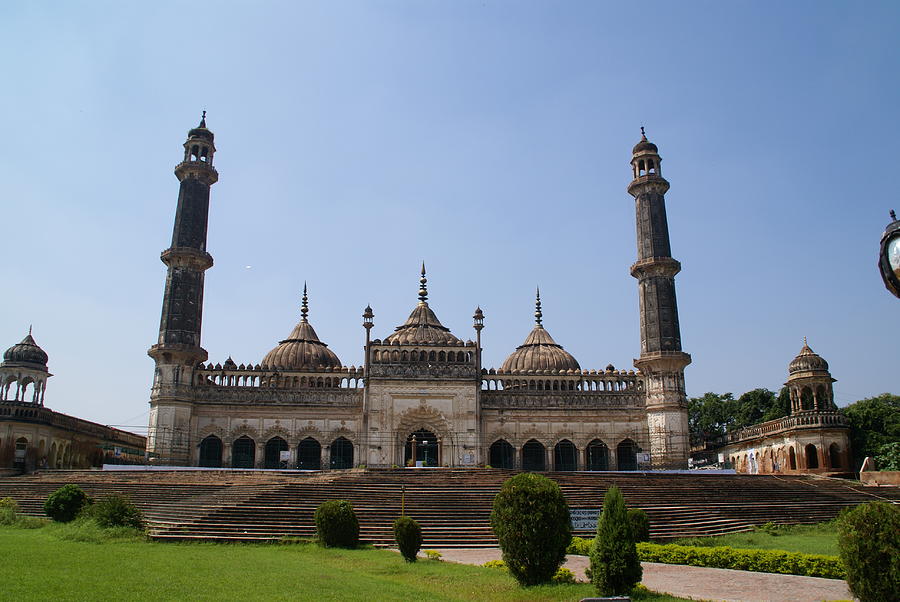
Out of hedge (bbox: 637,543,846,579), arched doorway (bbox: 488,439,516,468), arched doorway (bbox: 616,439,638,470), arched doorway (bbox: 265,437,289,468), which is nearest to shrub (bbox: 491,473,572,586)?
hedge (bbox: 637,543,846,579)

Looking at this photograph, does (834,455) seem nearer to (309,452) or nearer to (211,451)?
(309,452)

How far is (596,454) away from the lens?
42031mm

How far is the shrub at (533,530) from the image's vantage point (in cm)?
1308

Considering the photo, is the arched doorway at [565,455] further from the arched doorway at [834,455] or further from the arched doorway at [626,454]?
the arched doorway at [834,455]

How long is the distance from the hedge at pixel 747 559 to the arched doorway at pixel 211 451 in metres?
27.8

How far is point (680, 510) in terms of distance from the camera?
23.6m

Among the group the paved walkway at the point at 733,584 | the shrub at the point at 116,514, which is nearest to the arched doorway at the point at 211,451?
the shrub at the point at 116,514

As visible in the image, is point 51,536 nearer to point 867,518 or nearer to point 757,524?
point 867,518

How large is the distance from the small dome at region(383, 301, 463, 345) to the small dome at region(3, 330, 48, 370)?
1793cm

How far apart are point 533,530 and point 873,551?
5725 mm

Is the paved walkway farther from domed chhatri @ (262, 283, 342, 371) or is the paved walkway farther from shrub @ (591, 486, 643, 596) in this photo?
domed chhatri @ (262, 283, 342, 371)

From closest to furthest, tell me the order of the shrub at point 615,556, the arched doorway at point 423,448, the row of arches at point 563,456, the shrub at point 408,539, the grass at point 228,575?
1. the grass at point 228,575
2. the shrub at point 615,556
3. the shrub at point 408,539
4. the arched doorway at point 423,448
5. the row of arches at point 563,456

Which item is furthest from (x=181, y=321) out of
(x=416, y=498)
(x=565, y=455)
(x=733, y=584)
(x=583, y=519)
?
(x=733, y=584)

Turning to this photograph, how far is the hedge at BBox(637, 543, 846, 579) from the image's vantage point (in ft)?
47.0
